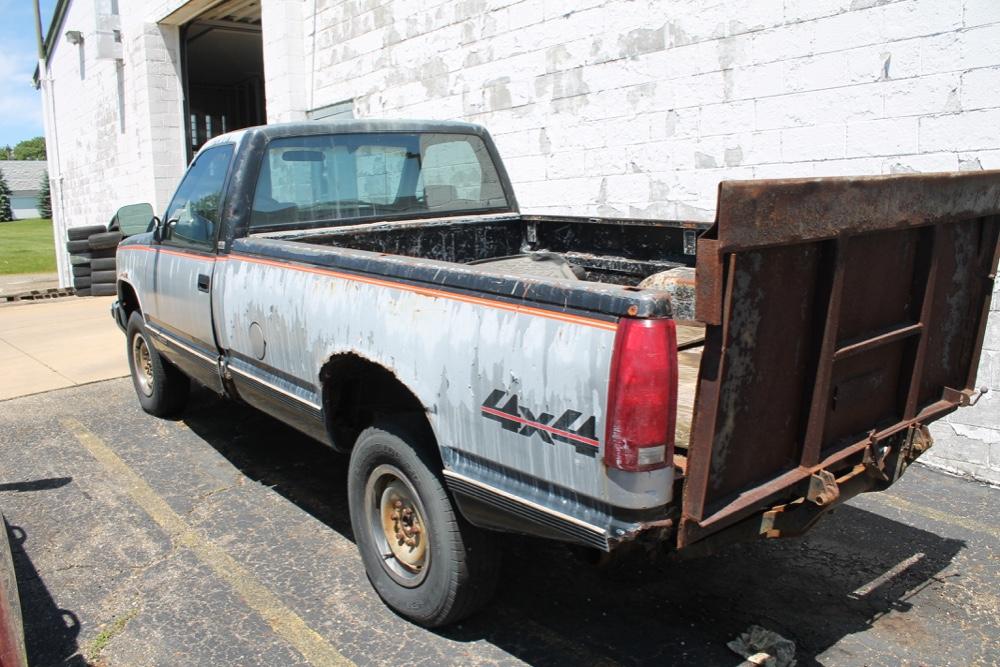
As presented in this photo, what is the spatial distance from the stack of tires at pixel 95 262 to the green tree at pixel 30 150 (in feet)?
433

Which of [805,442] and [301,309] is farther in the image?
[301,309]

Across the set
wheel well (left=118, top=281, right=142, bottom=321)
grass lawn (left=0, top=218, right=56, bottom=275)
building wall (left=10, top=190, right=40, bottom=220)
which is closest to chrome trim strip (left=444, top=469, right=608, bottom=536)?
wheel well (left=118, top=281, right=142, bottom=321)

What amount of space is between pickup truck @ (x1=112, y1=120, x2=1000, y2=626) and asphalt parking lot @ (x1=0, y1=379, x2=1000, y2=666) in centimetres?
35

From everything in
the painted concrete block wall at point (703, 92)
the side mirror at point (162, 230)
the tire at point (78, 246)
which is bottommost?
the tire at point (78, 246)

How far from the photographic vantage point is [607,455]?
2.42m

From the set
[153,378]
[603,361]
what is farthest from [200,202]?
[603,361]

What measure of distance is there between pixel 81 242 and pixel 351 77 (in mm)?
7434

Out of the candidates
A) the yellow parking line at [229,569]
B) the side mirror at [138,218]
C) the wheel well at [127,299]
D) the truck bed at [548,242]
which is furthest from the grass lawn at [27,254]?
the truck bed at [548,242]

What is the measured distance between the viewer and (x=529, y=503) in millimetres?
2713

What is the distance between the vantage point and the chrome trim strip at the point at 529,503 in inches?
99.9

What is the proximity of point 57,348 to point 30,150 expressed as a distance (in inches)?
5700

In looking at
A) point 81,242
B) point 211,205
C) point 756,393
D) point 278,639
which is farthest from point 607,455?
point 81,242

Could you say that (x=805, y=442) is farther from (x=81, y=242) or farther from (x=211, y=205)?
(x=81, y=242)

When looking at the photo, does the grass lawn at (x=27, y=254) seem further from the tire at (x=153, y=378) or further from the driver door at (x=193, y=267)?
the driver door at (x=193, y=267)
